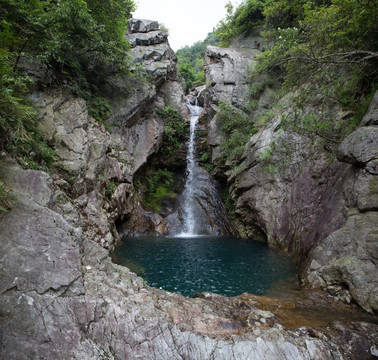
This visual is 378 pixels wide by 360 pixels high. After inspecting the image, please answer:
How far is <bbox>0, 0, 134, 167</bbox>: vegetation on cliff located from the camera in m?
5.11

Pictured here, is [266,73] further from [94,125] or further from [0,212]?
[0,212]

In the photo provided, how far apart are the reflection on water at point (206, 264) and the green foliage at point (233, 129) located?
6941mm

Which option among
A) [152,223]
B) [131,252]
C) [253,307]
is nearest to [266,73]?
[152,223]

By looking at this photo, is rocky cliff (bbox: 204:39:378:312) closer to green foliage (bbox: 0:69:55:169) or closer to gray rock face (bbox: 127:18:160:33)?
gray rock face (bbox: 127:18:160:33)

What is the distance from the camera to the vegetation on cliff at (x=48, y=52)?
5.11 meters

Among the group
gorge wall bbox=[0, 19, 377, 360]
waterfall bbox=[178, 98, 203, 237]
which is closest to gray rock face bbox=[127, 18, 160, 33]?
waterfall bbox=[178, 98, 203, 237]

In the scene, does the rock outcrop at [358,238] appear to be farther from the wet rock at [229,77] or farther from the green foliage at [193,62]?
the green foliage at [193,62]

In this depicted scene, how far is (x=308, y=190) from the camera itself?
10328 mm

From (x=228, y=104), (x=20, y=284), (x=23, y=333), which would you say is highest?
(x=228, y=104)

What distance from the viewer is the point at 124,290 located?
13.2ft

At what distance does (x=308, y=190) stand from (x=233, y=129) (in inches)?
348

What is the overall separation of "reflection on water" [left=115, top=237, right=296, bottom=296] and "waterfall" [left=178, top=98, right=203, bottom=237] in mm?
2678

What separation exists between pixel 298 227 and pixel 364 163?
15.4 feet

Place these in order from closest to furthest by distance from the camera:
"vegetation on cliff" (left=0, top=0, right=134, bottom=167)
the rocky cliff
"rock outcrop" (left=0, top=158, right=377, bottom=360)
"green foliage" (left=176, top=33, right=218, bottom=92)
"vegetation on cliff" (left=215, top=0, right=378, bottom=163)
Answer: "rock outcrop" (left=0, top=158, right=377, bottom=360) → "vegetation on cliff" (left=0, top=0, right=134, bottom=167) → the rocky cliff → "vegetation on cliff" (left=215, top=0, right=378, bottom=163) → "green foliage" (left=176, top=33, right=218, bottom=92)
